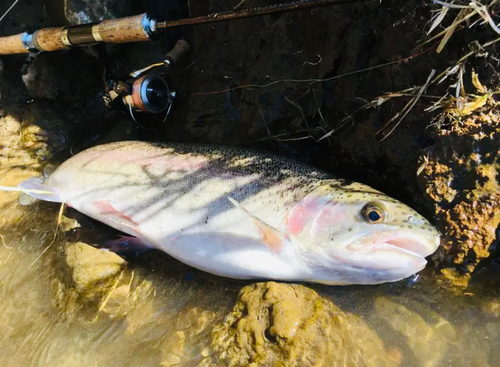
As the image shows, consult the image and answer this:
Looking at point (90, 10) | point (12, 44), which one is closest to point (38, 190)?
point (12, 44)

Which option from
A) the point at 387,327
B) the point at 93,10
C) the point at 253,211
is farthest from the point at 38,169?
the point at 387,327

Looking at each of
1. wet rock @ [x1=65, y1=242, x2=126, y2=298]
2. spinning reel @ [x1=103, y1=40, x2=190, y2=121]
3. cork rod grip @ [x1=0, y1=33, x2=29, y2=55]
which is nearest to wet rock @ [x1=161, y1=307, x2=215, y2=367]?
wet rock @ [x1=65, y1=242, x2=126, y2=298]

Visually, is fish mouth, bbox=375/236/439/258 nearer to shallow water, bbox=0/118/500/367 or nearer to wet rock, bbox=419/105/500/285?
wet rock, bbox=419/105/500/285

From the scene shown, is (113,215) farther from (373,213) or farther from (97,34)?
(373,213)

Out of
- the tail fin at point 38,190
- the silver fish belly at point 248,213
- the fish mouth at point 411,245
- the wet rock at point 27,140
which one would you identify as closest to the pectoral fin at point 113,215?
the silver fish belly at point 248,213

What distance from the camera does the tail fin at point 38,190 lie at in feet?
11.2

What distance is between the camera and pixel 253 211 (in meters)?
2.76

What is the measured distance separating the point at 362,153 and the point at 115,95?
2.29 metres

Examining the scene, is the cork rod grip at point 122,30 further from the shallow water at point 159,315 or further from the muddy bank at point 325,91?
the shallow water at point 159,315

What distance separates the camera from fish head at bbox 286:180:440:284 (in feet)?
7.90

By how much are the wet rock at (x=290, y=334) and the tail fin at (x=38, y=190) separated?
6.12ft

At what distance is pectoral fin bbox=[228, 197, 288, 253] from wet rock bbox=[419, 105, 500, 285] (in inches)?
39.5

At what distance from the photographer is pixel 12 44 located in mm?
3699

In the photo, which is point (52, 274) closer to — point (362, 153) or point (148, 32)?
point (148, 32)
